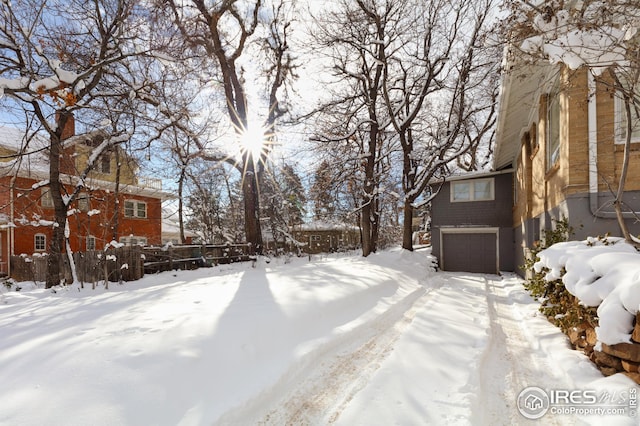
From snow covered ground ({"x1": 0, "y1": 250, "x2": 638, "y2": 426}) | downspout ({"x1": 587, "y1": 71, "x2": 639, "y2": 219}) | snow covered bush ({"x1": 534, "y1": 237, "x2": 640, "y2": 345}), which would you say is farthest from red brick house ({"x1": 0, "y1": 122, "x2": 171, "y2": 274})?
downspout ({"x1": 587, "y1": 71, "x2": 639, "y2": 219})

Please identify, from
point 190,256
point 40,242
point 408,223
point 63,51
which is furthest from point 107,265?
point 408,223

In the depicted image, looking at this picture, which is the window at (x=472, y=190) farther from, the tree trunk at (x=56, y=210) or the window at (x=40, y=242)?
the window at (x=40, y=242)

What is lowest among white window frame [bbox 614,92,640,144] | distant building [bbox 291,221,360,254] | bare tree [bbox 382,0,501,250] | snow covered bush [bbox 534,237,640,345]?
distant building [bbox 291,221,360,254]

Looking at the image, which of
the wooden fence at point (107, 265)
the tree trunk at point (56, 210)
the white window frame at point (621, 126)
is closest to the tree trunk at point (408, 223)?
the white window frame at point (621, 126)

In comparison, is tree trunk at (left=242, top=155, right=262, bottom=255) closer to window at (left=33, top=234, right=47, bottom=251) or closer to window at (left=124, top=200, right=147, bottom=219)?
window at (left=124, top=200, right=147, bottom=219)

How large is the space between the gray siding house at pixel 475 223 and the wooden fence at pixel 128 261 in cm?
896

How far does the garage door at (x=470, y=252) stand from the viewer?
1348 cm

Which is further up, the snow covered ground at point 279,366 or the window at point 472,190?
the window at point 472,190

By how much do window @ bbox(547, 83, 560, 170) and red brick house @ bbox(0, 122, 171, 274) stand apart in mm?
12301

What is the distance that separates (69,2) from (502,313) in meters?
12.4

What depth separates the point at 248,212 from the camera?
13.9m

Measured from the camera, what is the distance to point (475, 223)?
1382cm

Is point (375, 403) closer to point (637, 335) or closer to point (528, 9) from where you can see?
point (637, 335)

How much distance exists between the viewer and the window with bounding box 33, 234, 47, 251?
15.6 meters
